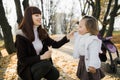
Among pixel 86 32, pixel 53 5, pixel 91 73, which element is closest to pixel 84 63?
pixel 91 73

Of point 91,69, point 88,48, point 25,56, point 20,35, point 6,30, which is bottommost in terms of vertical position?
point 6,30

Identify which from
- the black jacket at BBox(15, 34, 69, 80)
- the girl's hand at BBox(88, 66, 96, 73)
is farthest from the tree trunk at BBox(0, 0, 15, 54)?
the girl's hand at BBox(88, 66, 96, 73)

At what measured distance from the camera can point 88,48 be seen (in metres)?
5.14

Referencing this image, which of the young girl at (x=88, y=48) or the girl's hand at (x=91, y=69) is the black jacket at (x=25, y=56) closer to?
the young girl at (x=88, y=48)

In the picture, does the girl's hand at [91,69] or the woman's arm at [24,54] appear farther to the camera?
the woman's arm at [24,54]

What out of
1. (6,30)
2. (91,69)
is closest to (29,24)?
(91,69)

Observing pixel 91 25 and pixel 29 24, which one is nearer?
pixel 91 25

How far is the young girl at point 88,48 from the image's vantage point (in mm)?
5047

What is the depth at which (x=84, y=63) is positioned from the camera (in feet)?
17.6

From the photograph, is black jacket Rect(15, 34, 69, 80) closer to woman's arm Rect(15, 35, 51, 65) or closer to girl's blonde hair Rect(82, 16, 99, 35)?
woman's arm Rect(15, 35, 51, 65)

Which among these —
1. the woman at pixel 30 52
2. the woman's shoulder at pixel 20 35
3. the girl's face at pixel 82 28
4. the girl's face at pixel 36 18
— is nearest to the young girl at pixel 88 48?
the girl's face at pixel 82 28

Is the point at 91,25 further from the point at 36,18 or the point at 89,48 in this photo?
the point at 36,18

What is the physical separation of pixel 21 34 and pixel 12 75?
111 inches

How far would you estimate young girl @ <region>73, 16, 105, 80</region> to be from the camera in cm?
505
